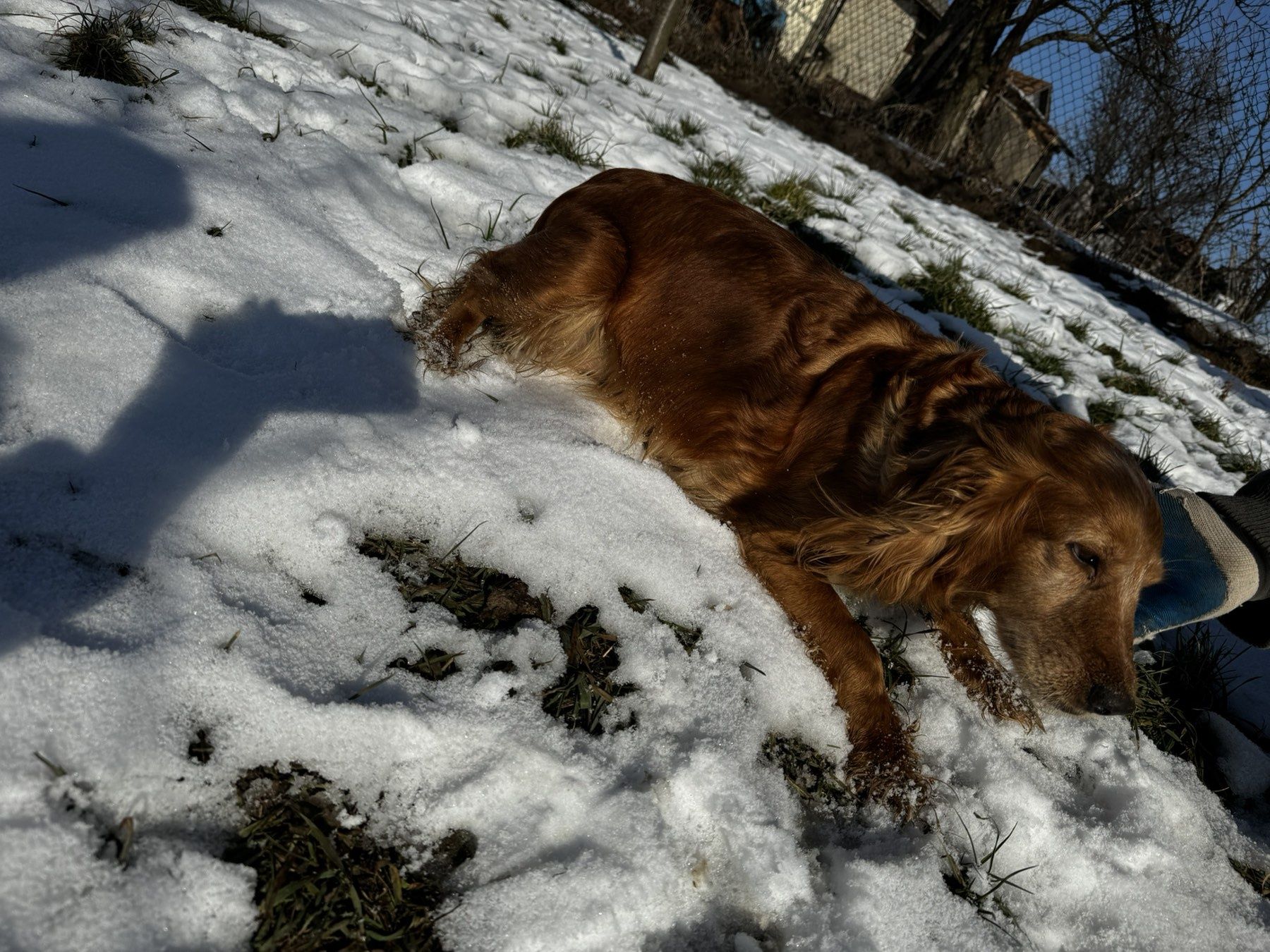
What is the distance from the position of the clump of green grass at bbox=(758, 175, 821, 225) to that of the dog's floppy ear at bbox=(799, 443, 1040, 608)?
3.17 meters

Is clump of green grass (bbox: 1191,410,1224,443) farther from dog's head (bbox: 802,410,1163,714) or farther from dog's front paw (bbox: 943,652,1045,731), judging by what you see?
dog's front paw (bbox: 943,652,1045,731)

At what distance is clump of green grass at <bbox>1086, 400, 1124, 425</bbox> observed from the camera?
411cm

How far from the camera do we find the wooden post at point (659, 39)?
626 cm

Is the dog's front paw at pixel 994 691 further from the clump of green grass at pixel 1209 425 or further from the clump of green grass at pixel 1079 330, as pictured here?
the clump of green grass at pixel 1079 330

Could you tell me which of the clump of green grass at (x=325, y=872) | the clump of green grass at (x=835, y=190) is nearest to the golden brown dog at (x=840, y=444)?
the clump of green grass at (x=325, y=872)

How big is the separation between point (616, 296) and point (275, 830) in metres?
2.11

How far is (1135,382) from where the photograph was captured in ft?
15.7

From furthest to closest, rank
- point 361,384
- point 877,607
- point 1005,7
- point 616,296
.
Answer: point 1005,7 → point 616,296 → point 877,607 → point 361,384

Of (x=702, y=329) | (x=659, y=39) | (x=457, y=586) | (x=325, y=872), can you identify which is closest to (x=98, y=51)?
(x=702, y=329)

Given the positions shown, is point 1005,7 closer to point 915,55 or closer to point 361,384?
point 915,55

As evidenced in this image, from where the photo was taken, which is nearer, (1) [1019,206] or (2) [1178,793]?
(2) [1178,793]

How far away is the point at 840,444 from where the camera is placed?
2.27 m

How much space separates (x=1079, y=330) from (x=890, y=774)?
4.69m

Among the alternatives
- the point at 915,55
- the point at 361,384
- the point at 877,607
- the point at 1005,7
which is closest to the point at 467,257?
the point at 361,384
